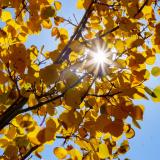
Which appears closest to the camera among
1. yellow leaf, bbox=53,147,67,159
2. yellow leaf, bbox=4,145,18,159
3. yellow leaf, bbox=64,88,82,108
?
yellow leaf, bbox=64,88,82,108

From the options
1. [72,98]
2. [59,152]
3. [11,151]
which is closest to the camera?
[72,98]

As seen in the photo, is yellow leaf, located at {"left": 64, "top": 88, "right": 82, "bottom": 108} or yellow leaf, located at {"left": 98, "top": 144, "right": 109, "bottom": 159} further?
yellow leaf, located at {"left": 98, "top": 144, "right": 109, "bottom": 159}

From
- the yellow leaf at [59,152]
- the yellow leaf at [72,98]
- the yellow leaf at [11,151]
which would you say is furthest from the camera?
the yellow leaf at [59,152]

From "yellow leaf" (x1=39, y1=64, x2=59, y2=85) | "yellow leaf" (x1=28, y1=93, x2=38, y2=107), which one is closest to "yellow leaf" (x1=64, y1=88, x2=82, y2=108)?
"yellow leaf" (x1=39, y1=64, x2=59, y2=85)

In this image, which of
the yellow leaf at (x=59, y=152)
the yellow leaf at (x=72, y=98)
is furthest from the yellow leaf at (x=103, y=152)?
the yellow leaf at (x=72, y=98)

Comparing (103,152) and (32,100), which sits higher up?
(32,100)

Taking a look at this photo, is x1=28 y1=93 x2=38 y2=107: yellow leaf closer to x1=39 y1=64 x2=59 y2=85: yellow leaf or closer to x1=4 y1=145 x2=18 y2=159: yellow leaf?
x1=39 y1=64 x2=59 y2=85: yellow leaf

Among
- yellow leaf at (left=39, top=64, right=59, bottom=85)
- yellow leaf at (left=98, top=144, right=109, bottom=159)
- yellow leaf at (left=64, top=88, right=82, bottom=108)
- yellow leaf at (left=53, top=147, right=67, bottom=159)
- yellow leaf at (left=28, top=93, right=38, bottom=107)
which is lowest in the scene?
yellow leaf at (left=98, top=144, right=109, bottom=159)

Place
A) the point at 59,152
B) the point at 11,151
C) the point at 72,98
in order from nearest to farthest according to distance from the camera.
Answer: the point at 72,98, the point at 11,151, the point at 59,152

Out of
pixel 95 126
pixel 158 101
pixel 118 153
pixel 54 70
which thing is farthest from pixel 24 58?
pixel 118 153

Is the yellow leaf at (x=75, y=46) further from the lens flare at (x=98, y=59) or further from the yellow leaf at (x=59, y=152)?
the yellow leaf at (x=59, y=152)

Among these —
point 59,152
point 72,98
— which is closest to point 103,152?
point 59,152

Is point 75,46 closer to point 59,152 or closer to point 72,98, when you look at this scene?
point 72,98

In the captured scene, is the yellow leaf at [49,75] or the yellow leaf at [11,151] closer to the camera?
the yellow leaf at [49,75]
